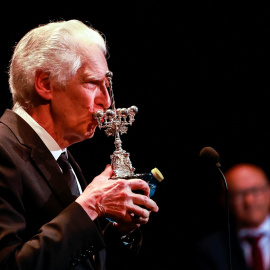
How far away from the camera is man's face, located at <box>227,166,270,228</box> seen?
2766 mm

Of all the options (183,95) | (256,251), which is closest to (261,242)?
(256,251)

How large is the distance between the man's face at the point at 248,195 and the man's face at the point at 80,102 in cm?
156

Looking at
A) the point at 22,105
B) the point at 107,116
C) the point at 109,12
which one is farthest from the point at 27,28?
the point at 107,116

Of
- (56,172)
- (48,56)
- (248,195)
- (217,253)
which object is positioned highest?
(48,56)

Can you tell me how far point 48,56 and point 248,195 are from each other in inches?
74.6

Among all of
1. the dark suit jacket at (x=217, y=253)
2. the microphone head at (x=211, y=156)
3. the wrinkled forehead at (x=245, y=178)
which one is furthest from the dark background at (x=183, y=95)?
the microphone head at (x=211, y=156)

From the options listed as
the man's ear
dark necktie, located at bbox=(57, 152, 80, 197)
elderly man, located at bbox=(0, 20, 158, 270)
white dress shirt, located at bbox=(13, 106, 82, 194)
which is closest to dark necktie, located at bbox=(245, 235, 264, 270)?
elderly man, located at bbox=(0, 20, 158, 270)

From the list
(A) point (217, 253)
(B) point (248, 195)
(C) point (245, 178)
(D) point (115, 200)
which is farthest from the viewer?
(C) point (245, 178)

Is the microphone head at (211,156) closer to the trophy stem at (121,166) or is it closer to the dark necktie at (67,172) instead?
the trophy stem at (121,166)

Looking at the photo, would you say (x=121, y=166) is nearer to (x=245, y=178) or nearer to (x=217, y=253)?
(x=217, y=253)

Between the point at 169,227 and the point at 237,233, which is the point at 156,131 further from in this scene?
the point at 237,233

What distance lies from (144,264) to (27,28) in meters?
1.98

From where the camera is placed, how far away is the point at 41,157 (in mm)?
1475

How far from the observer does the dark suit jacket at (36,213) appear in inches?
47.7
